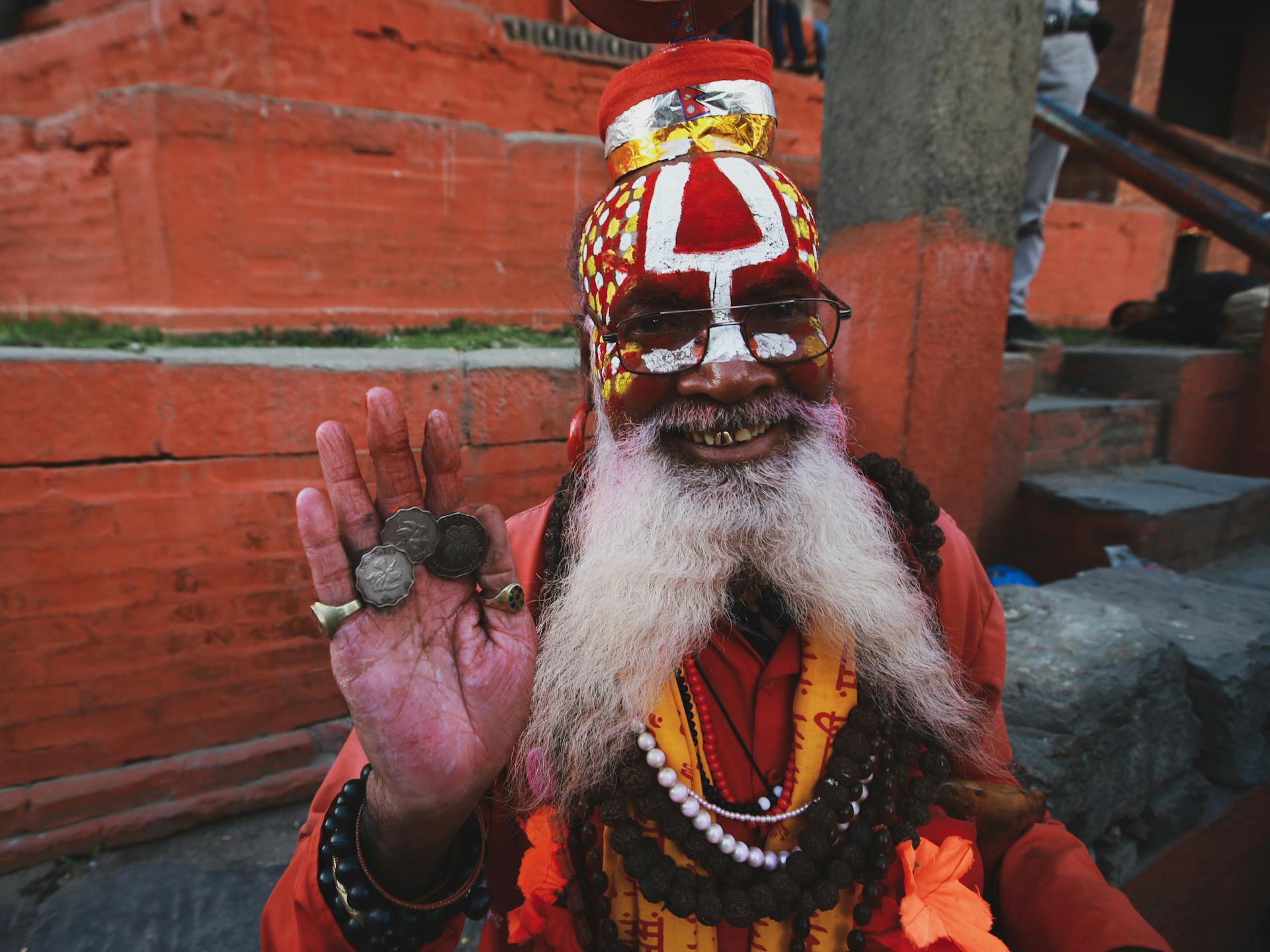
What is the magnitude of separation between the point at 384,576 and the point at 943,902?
3.67 feet

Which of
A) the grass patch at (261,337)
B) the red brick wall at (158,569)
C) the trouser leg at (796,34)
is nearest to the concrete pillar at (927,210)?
the grass patch at (261,337)

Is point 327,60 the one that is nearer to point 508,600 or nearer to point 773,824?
point 508,600

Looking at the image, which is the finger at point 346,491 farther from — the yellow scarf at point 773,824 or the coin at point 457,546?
the yellow scarf at point 773,824

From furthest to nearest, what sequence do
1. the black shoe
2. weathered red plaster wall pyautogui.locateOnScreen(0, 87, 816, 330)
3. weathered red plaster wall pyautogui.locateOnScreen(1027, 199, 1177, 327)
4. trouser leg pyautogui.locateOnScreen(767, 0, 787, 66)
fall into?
weathered red plaster wall pyautogui.locateOnScreen(1027, 199, 1177, 327) < trouser leg pyautogui.locateOnScreen(767, 0, 787, 66) < the black shoe < weathered red plaster wall pyautogui.locateOnScreen(0, 87, 816, 330)

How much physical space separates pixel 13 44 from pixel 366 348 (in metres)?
3.27

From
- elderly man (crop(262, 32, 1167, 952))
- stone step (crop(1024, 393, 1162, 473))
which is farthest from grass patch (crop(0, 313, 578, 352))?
stone step (crop(1024, 393, 1162, 473))

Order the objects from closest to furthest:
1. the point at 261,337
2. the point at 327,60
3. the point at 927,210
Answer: the point at 927,210, the point at 261,337, the point at 327,60

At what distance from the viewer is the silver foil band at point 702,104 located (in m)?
1.36

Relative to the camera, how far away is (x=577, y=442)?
1548mm

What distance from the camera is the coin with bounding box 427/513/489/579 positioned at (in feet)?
3.32

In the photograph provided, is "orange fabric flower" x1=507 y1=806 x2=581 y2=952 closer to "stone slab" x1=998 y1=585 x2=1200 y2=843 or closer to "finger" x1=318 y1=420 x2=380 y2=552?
"finger" x1=318 y1=420 x2=380 y2=552

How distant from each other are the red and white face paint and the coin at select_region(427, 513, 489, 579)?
448 millimetres

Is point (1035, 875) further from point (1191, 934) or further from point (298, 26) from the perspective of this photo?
point (298, 26)

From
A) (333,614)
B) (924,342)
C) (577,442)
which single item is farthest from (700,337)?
(924,342)
